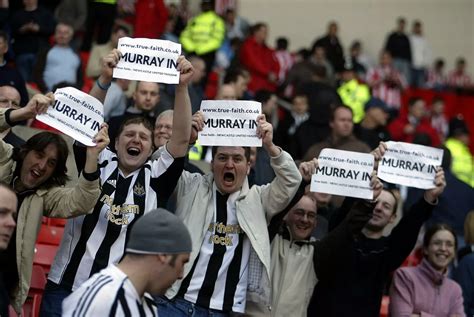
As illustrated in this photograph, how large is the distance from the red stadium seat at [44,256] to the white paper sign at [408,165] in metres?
2.49

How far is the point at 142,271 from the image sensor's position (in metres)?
5.16

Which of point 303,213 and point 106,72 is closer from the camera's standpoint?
point 106,72

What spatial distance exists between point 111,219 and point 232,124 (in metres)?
1.01

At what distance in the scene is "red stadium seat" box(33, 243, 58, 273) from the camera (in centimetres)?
834

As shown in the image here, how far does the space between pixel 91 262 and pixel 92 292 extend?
5.92 feet

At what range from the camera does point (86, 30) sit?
15367 millimetres

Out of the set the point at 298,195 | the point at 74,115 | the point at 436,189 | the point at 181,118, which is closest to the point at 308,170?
the point at 298,195

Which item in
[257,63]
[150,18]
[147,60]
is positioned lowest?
[147,60]

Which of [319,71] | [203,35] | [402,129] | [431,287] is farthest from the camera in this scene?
[402,129]

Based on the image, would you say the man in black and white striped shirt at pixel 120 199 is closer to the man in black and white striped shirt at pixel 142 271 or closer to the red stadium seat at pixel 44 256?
the red stadium seat at pixel 44 256

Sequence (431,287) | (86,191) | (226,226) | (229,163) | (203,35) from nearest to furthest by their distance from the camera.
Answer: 1. (86,191)
2. (226,226)
3. (229,163)
4. (431,287)
5. (203,35)

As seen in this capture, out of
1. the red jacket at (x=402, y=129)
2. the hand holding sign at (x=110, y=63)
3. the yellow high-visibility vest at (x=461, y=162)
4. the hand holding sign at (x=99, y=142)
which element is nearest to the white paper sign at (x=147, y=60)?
the hand holding sign at (x=110, y=63)

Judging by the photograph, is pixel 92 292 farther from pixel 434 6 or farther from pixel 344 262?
pixel 434 6

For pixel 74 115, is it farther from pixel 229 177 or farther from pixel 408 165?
pixel 408 165
